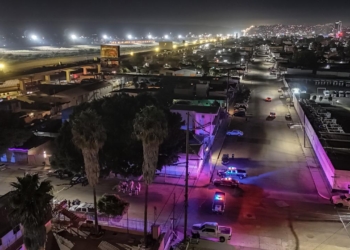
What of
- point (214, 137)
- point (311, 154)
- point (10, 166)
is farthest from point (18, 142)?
point (311, 154)

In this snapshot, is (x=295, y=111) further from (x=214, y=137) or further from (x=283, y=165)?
(x=283, y=165)

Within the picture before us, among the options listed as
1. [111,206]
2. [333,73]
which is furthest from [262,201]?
[333,73]

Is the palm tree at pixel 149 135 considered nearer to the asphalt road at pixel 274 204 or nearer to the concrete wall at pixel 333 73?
the asphalt road at pixel 274 204

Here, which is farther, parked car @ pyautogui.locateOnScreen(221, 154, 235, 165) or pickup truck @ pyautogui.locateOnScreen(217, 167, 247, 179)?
parked car @ pyautogui.locateOnScreen(221, 154, 235, 165)

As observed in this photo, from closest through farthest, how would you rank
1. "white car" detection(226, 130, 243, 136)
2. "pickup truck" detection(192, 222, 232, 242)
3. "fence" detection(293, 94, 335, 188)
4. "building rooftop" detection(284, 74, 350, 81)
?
"pickup truck" detection(192, 222, 232, 242), "fence" detection(293, 94, 335, 188), "white car" detection(226, 130, 243, 136), "building rooftop" detection(284, 74, 350, 81)

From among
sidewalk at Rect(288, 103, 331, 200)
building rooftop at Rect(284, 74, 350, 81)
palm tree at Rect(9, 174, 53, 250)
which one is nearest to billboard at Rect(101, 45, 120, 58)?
building rooftop at Rect(284, 74, 350, 81)

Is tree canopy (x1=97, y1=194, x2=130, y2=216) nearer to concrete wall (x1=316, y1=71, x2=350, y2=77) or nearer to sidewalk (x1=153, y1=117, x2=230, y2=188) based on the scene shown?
sidewalk (x1=153, y1=117, x2=230, y2=188)

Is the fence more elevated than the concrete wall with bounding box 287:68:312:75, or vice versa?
the concrete wall with bounding box 287:68:312:75

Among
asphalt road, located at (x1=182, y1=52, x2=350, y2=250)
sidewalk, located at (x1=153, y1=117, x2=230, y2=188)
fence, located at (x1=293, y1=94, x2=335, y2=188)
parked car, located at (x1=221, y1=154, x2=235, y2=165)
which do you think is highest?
fence, located at (x1=293, y1=94, x2=335, y2=188)
